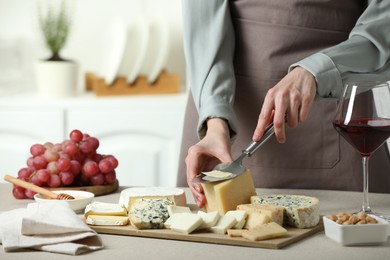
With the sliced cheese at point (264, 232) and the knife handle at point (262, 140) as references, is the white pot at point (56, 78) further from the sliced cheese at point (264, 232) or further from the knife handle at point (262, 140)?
the sliced cheese at point (264, 232)

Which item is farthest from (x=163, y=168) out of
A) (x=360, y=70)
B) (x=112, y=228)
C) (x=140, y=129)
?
(x=112, y=228)

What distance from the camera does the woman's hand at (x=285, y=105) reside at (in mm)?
1528

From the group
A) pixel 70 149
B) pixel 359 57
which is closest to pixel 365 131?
pixel 359 57

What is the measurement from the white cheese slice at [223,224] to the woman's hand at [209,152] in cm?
24

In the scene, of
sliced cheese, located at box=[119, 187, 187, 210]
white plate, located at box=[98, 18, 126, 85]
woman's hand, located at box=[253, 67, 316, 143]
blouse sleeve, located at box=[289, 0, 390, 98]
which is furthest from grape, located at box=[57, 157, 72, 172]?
white plate, located at box=[98, 18, 126, 85]

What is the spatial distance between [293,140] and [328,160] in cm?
10

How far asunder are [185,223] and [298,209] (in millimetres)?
198

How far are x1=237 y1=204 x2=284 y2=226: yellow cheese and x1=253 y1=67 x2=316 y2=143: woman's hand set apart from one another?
0.67 ft

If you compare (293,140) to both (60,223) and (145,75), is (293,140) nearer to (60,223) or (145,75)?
(60,223)

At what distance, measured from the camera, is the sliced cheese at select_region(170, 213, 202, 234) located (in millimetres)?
1278

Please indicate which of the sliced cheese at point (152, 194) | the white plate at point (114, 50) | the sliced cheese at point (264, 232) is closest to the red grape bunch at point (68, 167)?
the sliced cheese at point (152, 194)

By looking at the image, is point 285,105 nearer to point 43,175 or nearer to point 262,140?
point 262,140

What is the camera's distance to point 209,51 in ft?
6.40

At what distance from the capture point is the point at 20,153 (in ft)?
11.4
